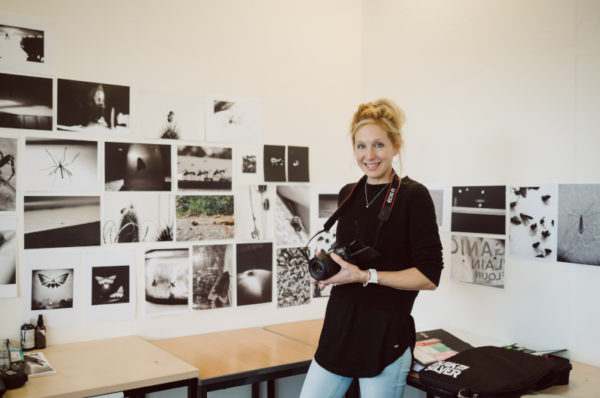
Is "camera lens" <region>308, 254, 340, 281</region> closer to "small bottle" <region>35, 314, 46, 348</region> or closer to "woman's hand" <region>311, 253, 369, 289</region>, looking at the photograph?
"woman's hand" <region>311, 253, 369, 289</region>

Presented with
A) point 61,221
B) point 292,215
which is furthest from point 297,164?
point 61,221

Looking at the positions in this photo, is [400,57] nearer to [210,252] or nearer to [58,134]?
[210,252]

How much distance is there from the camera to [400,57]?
2.76m

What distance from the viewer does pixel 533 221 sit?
2.09 m

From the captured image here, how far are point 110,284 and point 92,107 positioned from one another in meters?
0.78

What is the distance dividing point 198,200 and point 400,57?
1.31 m

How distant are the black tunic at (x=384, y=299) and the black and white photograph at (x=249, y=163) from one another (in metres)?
1.06

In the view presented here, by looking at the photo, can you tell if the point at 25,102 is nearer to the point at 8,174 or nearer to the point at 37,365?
the point at 8,174

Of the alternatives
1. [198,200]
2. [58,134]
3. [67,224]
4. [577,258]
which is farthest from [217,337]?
[577,258]

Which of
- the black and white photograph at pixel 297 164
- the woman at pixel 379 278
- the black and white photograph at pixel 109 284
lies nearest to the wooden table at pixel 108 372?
the black and white photograph at pixel 109 284

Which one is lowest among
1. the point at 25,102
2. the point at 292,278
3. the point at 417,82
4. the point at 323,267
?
the point at 292,278

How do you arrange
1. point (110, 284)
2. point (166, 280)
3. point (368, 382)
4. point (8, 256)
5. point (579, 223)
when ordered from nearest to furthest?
point (368, 382)
point (579, 223)
point (8, 256)
point (110, 284)
point (166, 280)

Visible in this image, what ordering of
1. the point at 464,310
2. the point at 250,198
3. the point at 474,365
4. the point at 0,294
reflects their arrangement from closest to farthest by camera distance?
the point at 474,365 < the point at 0,294 < the point at 464,310 < the point at 250,198

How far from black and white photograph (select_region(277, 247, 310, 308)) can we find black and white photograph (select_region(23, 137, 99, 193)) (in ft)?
3.38
